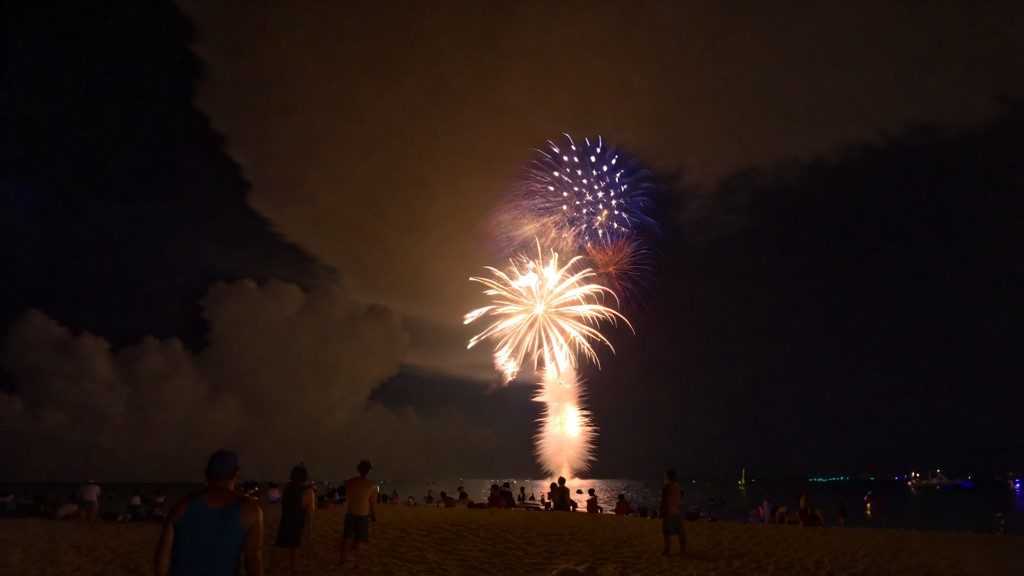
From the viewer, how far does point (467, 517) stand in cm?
1911

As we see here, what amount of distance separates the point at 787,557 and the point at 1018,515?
73.1m

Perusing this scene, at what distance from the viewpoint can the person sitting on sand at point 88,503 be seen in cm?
2030

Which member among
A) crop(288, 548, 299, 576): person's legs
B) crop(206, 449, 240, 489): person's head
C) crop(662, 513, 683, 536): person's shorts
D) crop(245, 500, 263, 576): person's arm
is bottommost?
crop(288, 548, 299, 576): person's legs

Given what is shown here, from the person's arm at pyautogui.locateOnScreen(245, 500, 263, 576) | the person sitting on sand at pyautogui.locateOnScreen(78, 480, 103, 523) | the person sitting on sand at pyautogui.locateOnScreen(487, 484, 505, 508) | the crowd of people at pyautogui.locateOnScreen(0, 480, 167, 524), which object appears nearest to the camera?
the person's arm at pyautogui.locateOnScreen(245, 500, 263, 576)

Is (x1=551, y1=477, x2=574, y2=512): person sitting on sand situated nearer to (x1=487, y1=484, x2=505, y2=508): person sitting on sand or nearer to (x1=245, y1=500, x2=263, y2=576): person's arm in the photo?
(x1=487, y1=484, x2=505, y2=508): person sitting on sand

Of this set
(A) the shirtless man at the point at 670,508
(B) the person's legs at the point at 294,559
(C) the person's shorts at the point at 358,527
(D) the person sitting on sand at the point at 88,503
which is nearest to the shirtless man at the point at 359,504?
(C) the person's shorts at the point at 358,527

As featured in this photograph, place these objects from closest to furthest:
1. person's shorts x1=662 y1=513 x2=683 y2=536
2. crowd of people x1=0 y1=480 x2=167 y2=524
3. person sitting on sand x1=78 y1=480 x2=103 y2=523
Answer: person's shorts x1=662 y1=513 x2=683 y2=536 < person sitting on sand x1=78 y1=480 x2=103 y2=523 < crowd of people x1=0 y1=480 x2=167 y2=524

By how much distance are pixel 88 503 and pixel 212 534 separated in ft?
69.5

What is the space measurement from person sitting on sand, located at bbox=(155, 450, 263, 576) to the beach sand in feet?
19.8

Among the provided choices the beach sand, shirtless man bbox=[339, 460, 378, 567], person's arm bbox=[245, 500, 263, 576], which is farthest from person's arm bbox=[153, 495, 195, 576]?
shirtless man bbox=[339, 460, 378, 567]

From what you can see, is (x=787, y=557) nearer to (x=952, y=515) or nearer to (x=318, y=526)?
(x=318, y=526)

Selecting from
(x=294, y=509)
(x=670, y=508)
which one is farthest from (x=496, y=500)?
(x=294, y=509)

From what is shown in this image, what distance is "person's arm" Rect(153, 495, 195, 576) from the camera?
4039 millimetres

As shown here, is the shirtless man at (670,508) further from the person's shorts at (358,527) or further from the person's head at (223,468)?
the person's head at (223,468)
